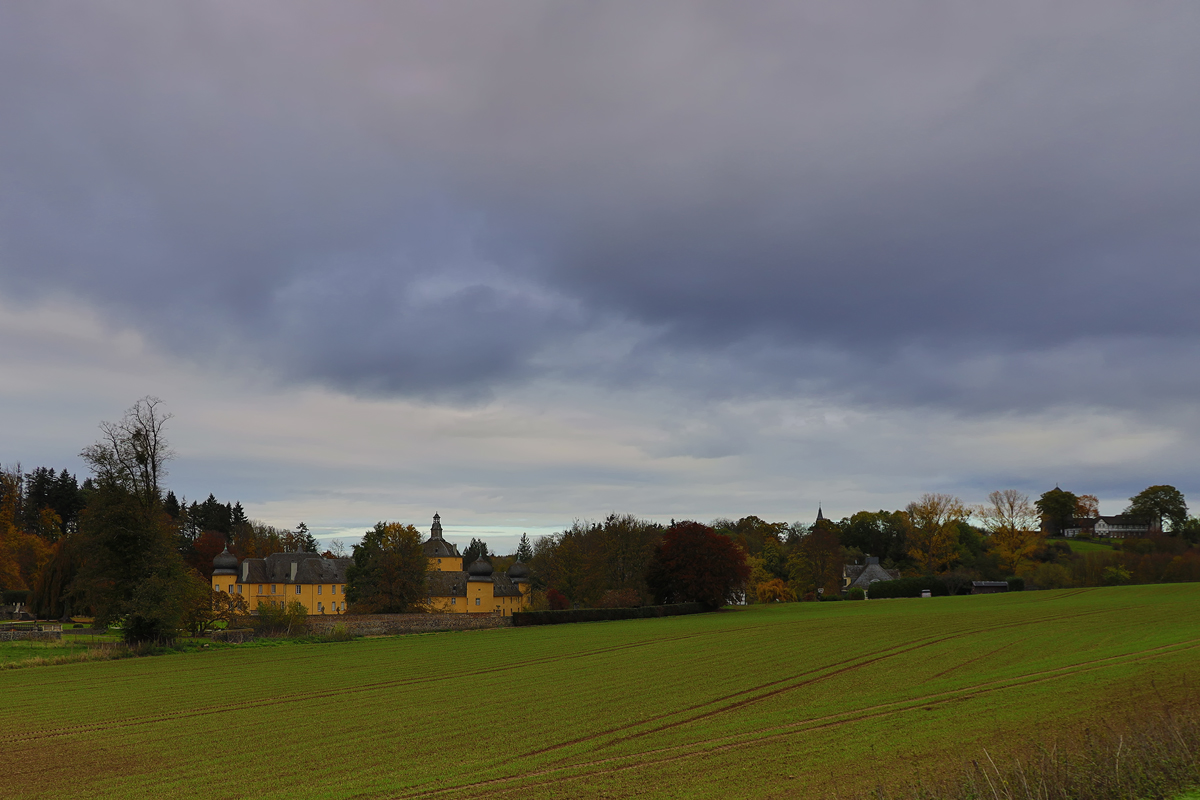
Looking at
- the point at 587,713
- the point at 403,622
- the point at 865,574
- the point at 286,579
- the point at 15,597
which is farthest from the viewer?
the point at 865,574

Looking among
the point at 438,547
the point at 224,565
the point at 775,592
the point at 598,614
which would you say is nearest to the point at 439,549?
the point at 438,547

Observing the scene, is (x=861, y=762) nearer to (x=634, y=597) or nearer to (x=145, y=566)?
(x=145, y=566)

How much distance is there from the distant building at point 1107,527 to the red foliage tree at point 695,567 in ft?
320

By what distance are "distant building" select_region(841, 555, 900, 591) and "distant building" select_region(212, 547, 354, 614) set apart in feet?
203

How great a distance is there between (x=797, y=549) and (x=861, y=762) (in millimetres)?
96525

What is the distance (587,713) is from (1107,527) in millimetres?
187901

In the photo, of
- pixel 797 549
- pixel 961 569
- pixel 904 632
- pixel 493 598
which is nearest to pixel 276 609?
pixel 493 598

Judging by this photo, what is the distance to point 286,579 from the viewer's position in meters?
90.2

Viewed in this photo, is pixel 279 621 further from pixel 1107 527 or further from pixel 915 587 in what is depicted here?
pixel 1107 527

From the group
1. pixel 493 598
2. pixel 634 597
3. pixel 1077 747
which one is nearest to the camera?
pixel 1077 747

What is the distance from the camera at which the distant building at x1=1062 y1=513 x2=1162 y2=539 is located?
149125 mm

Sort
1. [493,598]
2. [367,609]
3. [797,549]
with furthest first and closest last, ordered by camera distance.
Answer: [797,549] < [493,598] < [367,609]

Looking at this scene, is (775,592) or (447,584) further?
(775,592)

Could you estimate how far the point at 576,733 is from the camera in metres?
19.3
